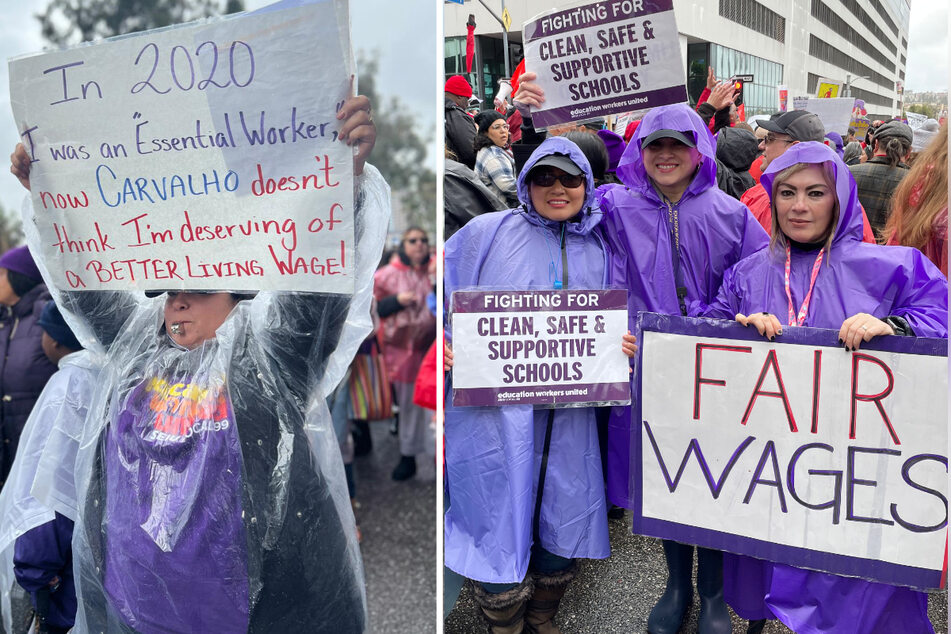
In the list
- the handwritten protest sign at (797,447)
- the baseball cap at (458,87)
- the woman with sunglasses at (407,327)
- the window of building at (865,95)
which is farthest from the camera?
the baseball cap at (458,87)

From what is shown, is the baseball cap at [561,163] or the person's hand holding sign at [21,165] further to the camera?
the baseball cap at [561,163]

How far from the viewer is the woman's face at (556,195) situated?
2264mm

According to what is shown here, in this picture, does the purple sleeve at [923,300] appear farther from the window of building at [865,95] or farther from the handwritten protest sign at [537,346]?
the window of building at [865,95]

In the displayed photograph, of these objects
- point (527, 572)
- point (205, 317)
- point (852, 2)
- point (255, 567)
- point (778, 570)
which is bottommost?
point (527, 572)

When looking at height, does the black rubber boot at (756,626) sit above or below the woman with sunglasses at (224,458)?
below

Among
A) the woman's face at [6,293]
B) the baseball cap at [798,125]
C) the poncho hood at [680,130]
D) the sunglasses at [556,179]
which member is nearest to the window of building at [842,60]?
the baseball cap at [798,125]

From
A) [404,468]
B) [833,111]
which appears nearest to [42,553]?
[404,468]

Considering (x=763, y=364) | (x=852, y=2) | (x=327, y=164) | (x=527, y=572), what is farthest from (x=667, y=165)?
(x=527, y=572)

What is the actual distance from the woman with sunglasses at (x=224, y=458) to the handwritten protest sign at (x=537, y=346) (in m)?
0.46

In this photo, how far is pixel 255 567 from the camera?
1.84m

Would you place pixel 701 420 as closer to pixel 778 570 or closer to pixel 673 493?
pixel 673 493

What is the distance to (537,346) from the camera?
2260 mm

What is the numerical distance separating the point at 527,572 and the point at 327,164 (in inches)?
58.6

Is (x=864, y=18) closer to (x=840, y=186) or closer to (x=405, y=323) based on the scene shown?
Answer: (x=840, y=186)
